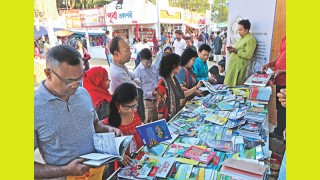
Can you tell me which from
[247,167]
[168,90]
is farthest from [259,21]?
[247,167]

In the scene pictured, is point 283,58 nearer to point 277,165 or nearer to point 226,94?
point 226,94

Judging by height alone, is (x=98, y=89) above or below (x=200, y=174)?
above

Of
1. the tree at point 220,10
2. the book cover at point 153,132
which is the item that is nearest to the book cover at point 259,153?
the book cover at point 153,132

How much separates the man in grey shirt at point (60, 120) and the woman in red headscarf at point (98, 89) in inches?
40.3

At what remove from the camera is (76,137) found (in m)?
1.24

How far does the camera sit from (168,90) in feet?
7.72

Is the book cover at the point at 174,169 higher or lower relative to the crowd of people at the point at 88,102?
lower

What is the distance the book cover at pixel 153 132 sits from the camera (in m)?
1.55

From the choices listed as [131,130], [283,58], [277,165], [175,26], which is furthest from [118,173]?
[175,26]

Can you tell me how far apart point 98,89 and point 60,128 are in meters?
1.14

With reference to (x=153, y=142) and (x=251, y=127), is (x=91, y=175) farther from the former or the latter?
(x=251, y=127)

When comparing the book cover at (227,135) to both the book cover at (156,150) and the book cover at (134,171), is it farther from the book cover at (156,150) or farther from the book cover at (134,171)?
the book cover at (134,171)

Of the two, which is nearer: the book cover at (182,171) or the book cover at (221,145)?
the book cover at (182,171)

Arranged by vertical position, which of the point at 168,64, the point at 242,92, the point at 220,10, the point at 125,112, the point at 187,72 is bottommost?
the point at 242,92
